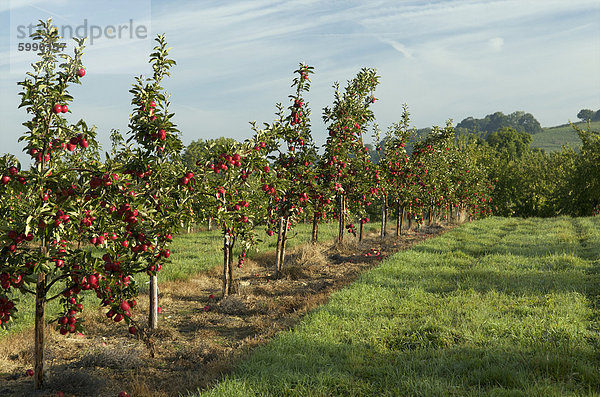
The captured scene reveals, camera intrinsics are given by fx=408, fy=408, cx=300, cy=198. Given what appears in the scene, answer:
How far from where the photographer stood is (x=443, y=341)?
250 inches

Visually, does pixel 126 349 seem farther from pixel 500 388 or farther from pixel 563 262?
pixel 563 262

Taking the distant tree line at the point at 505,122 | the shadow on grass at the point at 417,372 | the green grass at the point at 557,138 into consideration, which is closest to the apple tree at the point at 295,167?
the shadow on grass at the point at 417,372

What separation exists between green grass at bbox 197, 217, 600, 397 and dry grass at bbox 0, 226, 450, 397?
0.86m

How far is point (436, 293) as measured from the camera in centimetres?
926

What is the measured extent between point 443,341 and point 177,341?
494 centimetres

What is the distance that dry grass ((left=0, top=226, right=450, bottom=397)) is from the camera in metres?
5.91

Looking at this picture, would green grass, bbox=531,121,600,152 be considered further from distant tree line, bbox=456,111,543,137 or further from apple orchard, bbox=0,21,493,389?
apple orchard, bbox=0,21,493,389

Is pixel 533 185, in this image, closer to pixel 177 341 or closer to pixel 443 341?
pixel 443 341

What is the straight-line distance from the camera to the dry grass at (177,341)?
19.4 feet

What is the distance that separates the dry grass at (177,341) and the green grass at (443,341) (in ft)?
2.81

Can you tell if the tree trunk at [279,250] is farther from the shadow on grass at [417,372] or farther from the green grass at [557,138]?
the green grass at [557,138]

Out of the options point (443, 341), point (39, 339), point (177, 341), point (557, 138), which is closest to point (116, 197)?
point (39, 339)

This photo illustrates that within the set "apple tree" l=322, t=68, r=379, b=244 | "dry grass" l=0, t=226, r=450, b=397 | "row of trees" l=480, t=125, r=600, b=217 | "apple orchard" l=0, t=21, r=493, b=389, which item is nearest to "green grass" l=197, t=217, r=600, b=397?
"dry grass" l=0, t=226, r=450, b=397

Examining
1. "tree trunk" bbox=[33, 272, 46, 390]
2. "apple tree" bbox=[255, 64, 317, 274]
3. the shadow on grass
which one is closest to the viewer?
the shadow on grass
